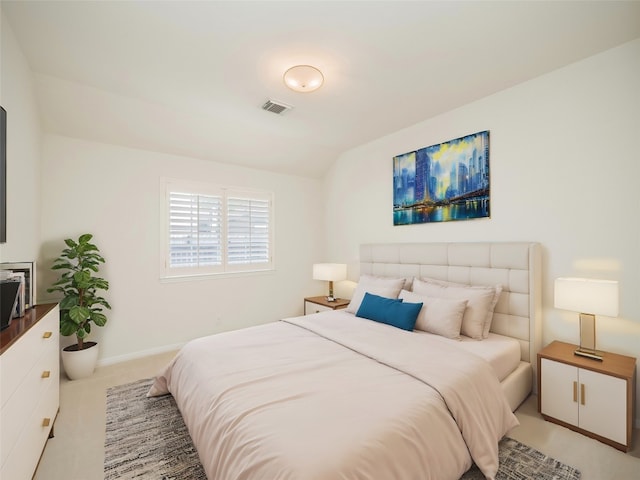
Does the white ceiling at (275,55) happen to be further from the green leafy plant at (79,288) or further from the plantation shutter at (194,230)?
the green leafy plant at (79,288)

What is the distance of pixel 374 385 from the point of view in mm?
1635

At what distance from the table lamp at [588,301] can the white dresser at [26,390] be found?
3.23 metres

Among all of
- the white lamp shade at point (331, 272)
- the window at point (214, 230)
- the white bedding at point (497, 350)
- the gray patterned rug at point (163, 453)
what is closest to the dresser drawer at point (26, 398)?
the gray patterned rug at point (163, 453)

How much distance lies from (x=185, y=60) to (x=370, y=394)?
2.61 metres

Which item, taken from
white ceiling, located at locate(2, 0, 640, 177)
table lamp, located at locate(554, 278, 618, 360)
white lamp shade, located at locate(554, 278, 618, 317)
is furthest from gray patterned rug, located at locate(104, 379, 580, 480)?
white ceiling, located at locate(2, 0, 640, 177)

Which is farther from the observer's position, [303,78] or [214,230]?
[214,230]

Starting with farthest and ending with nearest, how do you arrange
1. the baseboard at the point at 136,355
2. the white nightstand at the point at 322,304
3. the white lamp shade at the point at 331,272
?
the white lamp shade at the point at 331,272 → the white nightstand at the point at 322,304 → the baseboard at the point at 136,355

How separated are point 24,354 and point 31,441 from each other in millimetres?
505

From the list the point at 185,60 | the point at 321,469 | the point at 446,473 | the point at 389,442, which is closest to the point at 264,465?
the point at 321,469

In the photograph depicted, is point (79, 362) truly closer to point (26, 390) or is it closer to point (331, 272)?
point (26, 390)

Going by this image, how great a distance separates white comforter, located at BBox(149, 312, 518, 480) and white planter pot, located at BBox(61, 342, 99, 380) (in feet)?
3.93

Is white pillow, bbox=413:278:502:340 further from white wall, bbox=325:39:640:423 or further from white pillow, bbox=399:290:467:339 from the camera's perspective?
white wall, bbox=325:39:640:423

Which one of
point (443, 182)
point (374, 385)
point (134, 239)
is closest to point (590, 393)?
point (374, 385)

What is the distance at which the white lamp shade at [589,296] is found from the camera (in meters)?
2.00
